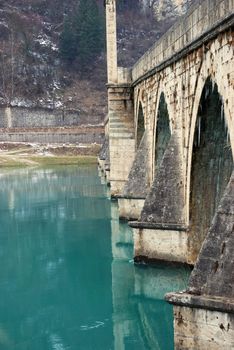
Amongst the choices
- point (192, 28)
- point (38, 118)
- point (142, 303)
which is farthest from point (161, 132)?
point (38, 118)

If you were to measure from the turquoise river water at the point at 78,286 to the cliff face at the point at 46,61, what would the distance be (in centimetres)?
5766

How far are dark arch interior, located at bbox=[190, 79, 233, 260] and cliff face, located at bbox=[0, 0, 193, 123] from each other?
225ft

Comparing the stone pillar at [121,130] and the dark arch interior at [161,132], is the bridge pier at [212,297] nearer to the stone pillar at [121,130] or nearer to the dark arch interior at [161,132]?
the dark arch interior at [161,132]

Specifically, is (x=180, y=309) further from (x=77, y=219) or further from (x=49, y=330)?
(x=77, y=219)

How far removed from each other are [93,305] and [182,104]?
5.11 meters

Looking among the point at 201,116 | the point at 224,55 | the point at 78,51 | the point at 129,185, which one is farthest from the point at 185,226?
the point at 78,51

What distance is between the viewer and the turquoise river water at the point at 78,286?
1098 centimetres

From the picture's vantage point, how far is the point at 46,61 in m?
88.4

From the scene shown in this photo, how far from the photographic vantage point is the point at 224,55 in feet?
32.9

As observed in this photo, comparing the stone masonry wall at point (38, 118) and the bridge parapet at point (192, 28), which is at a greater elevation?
the stone masonry wall at point (38, 118)

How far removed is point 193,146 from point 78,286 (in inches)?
178

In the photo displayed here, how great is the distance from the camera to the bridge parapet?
9.87m

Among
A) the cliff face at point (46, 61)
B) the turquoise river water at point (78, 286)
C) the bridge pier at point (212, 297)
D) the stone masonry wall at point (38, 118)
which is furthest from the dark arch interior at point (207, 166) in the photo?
the cliff face at point (46, 61)

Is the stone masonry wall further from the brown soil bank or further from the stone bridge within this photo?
the stone bridge
